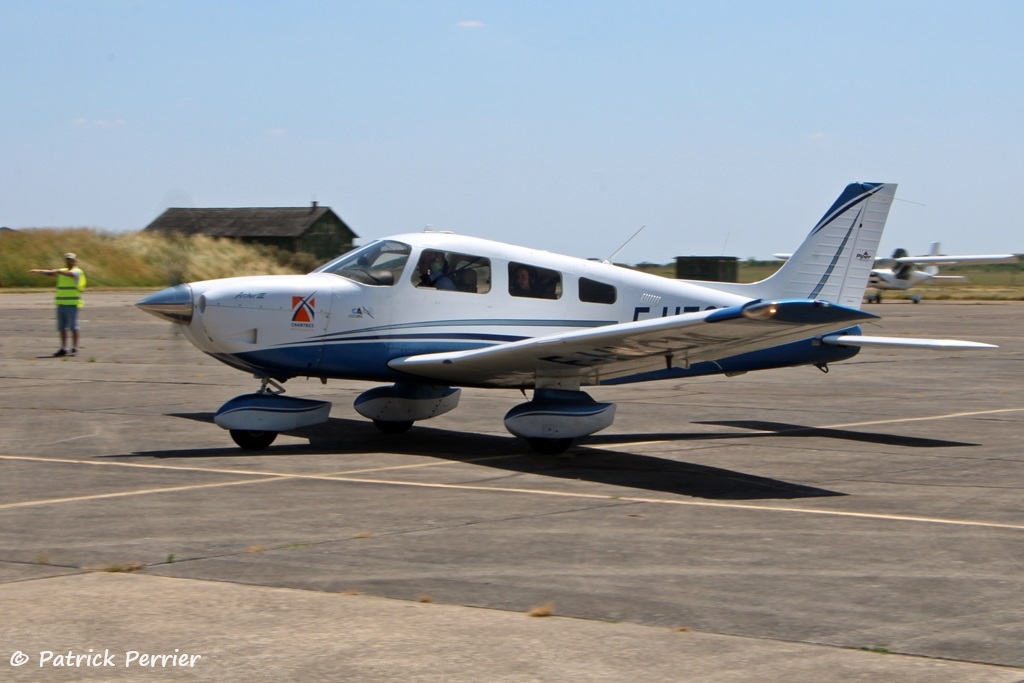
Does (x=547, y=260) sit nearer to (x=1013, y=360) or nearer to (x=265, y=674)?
(x=265, y=674)

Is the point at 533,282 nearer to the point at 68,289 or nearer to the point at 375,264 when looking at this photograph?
the point at 375,264

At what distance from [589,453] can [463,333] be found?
1774mm

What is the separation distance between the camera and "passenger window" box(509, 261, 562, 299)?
486 inches

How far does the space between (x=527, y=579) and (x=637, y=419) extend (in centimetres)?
828

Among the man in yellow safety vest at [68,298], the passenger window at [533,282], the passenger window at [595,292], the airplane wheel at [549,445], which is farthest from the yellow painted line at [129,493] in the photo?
the man in yellow safety vest at [68,298]

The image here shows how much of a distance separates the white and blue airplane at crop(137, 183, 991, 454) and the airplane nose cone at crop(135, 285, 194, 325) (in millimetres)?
14

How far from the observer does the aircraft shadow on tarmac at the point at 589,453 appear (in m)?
9.87

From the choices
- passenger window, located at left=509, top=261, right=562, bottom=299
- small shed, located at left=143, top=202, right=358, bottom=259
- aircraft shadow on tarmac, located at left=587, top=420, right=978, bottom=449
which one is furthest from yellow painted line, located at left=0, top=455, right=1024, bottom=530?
small shed, located at left=143, top=202, right=358, bottom=259

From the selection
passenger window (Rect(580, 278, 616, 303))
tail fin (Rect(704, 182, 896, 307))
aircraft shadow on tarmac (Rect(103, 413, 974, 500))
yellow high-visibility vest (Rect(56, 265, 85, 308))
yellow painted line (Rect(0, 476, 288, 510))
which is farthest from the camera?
yellow high-visibility vest (Rect(56, 265, 85, 308))

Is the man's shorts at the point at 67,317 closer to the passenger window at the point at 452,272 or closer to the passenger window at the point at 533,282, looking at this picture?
the passenger window at the point at 452,272

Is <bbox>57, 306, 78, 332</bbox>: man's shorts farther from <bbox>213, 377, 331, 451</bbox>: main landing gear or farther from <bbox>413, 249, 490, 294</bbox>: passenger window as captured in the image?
<bbox>413, 249, 490, 294</bbox>: passenger window

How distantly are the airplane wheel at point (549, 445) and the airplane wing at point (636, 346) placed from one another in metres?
0.66

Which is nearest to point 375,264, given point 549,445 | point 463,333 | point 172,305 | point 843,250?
point 463,333

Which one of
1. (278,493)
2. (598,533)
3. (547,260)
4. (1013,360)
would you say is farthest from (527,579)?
(1013,360)
